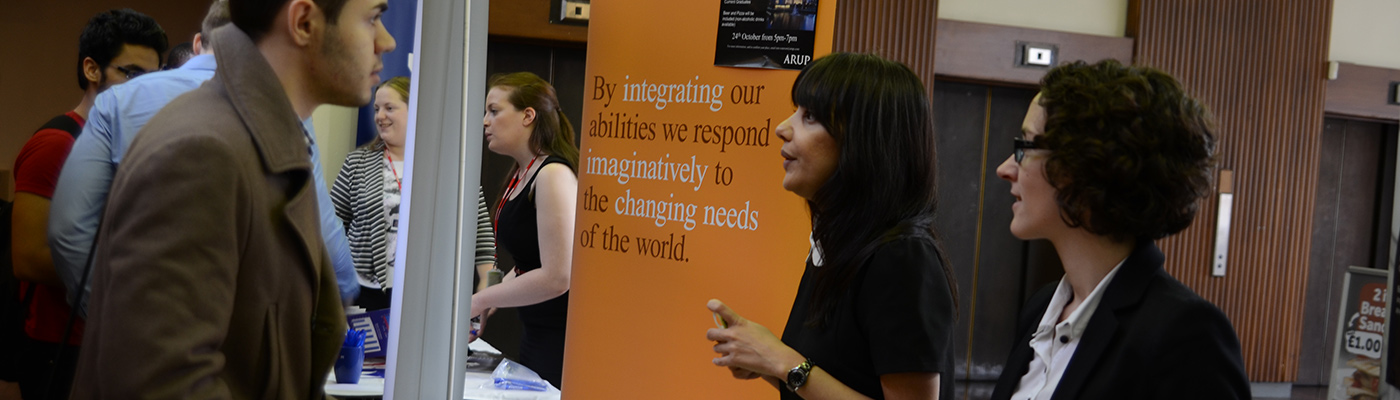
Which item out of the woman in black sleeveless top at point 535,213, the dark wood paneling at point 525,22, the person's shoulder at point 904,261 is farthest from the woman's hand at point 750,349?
the dark wood paneling at point 525,22

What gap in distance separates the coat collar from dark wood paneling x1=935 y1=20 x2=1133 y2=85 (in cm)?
526

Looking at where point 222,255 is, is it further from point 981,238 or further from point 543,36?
point 981,238

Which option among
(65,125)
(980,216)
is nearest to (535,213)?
(65,125)

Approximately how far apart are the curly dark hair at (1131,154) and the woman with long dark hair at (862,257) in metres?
0.31

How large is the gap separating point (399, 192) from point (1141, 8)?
18.9 feet

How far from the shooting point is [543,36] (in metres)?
5.25

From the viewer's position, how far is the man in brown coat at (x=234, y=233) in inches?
33.2

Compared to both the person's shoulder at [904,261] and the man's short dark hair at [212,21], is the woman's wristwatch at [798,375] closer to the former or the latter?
the person's shoulder at [904,261]

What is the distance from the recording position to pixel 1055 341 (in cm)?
133

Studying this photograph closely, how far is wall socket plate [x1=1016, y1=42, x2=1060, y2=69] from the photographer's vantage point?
19.6 ft

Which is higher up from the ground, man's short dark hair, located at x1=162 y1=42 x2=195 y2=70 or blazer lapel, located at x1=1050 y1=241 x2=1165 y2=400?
man's short dark hair, located at x1=162 y1=42 x2=195 y2=70

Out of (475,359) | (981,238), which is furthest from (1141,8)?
(475,359)

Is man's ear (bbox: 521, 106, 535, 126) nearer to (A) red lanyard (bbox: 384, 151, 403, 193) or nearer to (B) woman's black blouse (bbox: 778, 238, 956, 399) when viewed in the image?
(A) red lanyard (bbox: 384, 151, 403, 193)

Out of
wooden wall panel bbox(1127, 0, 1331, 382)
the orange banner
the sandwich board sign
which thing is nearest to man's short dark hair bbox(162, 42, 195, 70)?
the orange banner
